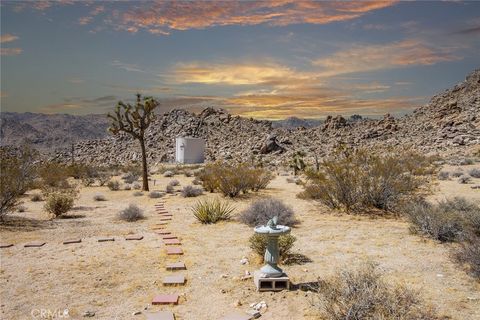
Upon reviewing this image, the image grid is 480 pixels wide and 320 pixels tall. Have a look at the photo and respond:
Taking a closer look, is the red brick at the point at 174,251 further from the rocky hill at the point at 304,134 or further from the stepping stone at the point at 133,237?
the rocky hill at the point at 304,134

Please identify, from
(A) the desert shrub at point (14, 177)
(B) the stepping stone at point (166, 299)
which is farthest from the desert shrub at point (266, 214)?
(A) the desert shrub at point (14, 177)

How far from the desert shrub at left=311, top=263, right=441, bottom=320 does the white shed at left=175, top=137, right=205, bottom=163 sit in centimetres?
4667

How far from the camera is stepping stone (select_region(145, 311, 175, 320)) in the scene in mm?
5238

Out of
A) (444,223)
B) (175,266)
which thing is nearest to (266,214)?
(175,266)

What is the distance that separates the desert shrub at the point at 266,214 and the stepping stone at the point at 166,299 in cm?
522

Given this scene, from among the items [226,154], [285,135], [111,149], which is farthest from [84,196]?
[111,149]

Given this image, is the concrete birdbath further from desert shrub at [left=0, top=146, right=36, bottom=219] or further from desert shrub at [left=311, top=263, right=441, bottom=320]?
desert shrub at [left=0, top=146, right=36, bottom=219]

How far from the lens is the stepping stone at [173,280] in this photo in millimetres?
6525

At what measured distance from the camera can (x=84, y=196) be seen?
19.6 meters


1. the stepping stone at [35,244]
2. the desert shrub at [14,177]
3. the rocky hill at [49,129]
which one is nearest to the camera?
the stepping stone at [35,244]

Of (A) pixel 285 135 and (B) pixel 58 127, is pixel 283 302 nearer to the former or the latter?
(A) pixel 285 135

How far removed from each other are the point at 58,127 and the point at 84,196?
12691cm

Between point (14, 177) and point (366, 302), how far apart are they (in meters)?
11.6

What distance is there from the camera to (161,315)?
17.5ft
